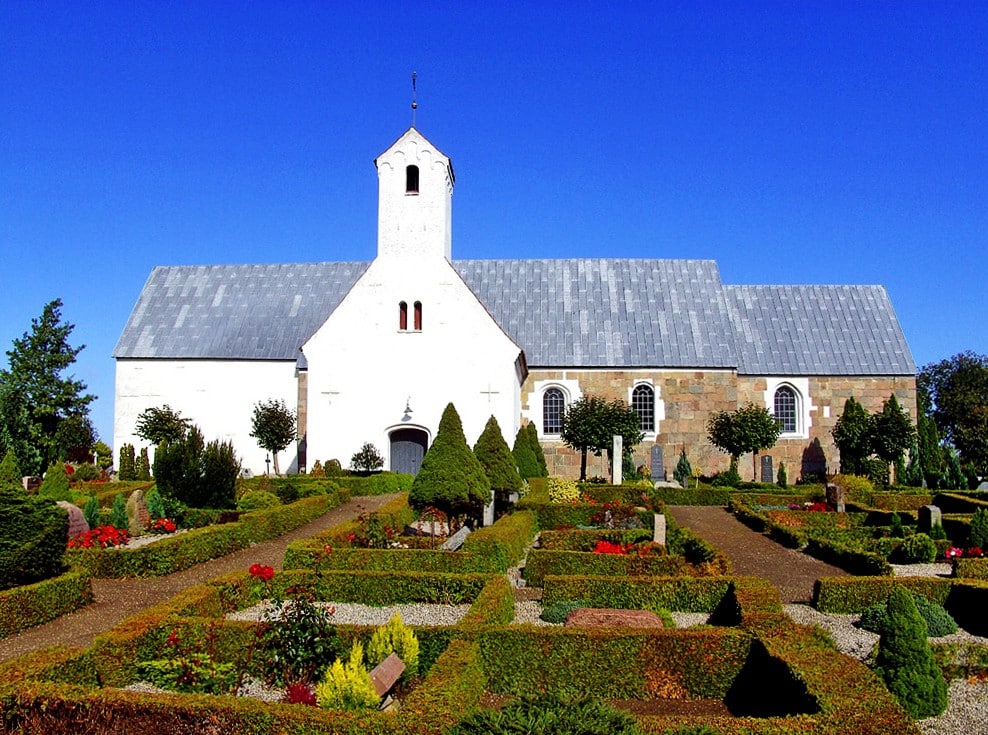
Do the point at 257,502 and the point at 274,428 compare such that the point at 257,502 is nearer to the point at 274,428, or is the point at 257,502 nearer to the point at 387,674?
the point at 274,428

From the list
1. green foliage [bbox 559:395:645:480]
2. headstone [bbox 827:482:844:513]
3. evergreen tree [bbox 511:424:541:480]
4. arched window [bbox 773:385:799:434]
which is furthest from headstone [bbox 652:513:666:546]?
arched window [bbox 773:385:799:434]

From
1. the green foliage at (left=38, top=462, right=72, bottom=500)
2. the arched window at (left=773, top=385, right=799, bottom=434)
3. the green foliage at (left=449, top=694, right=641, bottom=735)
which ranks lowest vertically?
the green foliage at (left=449, top=694, right=641, bottom=735)

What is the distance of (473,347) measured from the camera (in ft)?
77.1

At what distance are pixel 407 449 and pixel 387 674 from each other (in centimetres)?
1812

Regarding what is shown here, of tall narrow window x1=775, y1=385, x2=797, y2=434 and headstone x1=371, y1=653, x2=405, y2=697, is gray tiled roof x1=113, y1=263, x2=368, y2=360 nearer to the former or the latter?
tall narrow window x1=775, y1=385, x2=797, y2=434

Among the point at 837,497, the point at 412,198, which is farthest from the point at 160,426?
the point at 837,497

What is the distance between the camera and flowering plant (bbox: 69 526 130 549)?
40.1 ft

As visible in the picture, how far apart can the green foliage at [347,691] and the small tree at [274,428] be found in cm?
2020

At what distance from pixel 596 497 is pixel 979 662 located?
520 inches

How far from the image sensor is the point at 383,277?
2370 cm

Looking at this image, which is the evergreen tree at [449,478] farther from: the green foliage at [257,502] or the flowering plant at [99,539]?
the flowering plant at [99,539]

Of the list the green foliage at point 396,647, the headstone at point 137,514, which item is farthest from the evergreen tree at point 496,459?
the green foliage at point 396,647

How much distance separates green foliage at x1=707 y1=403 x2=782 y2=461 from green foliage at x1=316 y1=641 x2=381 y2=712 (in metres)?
20.5

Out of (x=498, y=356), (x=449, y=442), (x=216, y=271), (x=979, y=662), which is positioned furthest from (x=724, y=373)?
(x=979, y=662)
